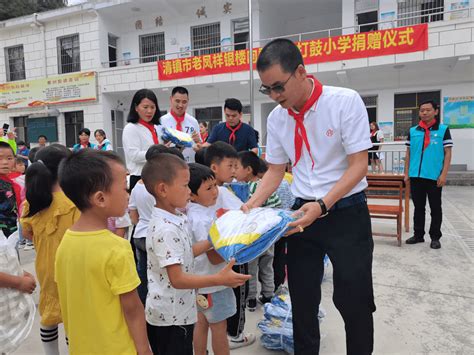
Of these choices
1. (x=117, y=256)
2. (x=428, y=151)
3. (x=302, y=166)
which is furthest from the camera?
(x=428, y=151)

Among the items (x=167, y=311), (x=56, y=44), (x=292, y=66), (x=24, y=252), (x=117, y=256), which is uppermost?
(x=56, y=44)

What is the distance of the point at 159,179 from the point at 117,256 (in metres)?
0.40

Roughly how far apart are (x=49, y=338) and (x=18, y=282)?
0.63m

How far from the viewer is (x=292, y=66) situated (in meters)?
1.56

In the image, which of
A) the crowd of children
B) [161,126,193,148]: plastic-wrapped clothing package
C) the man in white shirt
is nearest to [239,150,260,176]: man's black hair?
the crowd of children

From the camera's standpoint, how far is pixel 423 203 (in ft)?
14.6

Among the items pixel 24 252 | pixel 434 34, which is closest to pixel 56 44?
pixel 24 252

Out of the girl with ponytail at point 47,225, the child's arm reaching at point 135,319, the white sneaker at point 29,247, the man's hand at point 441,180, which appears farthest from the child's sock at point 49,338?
the man's hand at point 441,180

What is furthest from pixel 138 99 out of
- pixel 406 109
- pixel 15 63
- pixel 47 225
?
pixel 15 63

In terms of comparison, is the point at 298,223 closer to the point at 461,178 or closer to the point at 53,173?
the point at 53,173

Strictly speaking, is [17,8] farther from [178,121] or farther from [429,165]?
[429,165]

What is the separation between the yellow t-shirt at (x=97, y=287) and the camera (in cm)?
117

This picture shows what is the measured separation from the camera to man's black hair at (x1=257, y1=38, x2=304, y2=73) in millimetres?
1544

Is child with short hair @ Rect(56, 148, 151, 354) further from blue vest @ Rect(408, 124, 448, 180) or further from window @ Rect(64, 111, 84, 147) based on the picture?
window @ Rect(64, 111, 84, 147)
